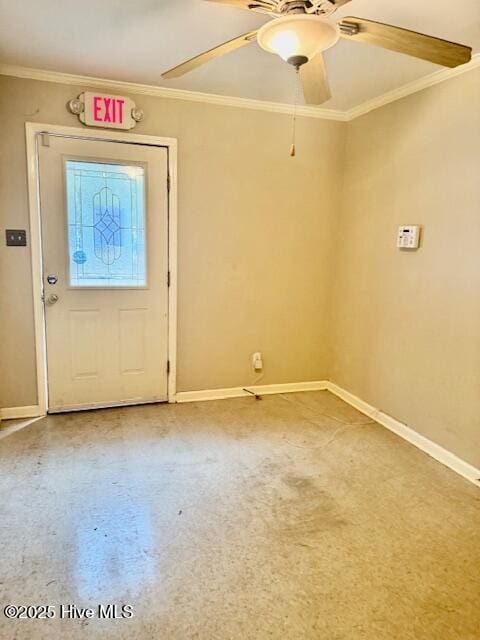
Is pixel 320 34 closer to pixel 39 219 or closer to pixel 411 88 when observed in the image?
pixel 411 88

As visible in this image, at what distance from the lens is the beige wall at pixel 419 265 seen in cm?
257

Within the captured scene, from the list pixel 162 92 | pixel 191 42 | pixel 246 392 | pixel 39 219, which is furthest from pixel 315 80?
pixel 246 392

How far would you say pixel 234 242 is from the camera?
3543 millimetres

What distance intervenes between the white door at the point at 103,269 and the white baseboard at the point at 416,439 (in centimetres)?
166

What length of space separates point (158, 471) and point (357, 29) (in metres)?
2.39

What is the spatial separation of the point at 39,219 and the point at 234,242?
148cm

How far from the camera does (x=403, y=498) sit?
2.33m

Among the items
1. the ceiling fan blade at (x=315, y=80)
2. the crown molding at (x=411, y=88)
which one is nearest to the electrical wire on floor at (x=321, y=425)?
the ceiling fan blade at (x=315, y=80)

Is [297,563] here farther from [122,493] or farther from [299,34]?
[299,34]

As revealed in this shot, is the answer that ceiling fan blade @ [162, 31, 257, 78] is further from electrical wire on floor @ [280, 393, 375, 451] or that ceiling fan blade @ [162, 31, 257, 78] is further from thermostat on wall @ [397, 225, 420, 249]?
electrical wire on floor @ [280, 393, 375, 451]

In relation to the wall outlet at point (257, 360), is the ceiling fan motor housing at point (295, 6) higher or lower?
higher

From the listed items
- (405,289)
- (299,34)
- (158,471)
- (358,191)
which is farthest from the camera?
(358,191)

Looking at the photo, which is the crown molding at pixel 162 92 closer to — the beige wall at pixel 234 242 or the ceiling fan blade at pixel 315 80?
the beige wall at pixel 234 242

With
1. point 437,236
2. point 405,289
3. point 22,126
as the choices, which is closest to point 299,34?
point 437,236
